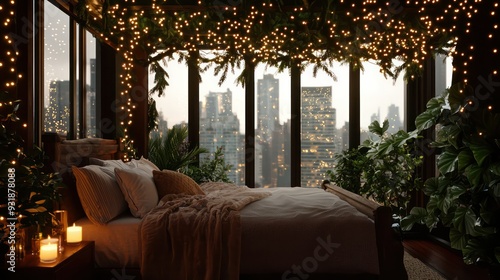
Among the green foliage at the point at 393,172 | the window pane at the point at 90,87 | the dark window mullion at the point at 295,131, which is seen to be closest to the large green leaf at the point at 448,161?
the green foliage at the point at 393,172

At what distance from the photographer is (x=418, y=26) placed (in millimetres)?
4250

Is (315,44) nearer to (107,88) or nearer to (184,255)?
(107,88)

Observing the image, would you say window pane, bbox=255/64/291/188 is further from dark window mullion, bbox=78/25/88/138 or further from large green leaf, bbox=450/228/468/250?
large green leaf, bbox=450/228/468/250

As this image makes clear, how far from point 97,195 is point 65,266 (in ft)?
2.31

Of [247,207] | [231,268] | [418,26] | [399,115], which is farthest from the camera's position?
[399,115]

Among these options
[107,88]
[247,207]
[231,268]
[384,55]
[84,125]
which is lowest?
[231,268]

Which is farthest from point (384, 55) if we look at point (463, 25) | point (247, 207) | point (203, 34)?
point (247, 207)

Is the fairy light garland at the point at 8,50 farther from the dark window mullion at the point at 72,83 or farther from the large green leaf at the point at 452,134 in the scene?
the large green leaf at the point at 452,134

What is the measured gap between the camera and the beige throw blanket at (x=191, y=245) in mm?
2795

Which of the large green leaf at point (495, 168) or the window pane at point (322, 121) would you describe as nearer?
the large green leaf at point (495, 168)

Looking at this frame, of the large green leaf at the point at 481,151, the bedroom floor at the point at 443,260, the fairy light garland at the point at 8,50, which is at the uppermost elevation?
the fairy light garland at the point at 8,50

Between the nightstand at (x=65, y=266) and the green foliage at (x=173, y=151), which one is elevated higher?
the green foliage at (x=173, y=151)

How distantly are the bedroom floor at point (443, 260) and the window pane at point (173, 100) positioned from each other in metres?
3.64

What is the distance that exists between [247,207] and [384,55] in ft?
9.38
